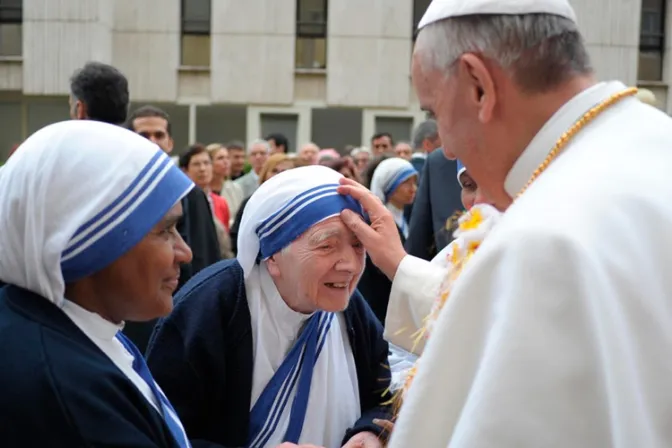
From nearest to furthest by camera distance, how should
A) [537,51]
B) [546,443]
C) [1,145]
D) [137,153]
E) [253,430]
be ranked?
[546,443] → [537,51] → [137,153] → [253,430] → [1,145]

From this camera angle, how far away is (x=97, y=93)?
4.57m

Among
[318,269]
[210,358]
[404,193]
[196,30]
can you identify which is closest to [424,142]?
[404,193]

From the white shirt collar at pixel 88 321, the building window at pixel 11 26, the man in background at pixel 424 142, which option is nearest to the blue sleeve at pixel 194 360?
the white shirt collar at pixel 88 321

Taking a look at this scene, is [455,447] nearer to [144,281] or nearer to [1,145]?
[144,281]

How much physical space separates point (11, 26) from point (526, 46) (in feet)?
65.7

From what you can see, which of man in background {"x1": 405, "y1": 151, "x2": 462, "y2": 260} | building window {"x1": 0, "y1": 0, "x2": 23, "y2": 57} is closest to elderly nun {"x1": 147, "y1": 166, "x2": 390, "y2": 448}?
man in background {"x1": 405, "y1": 151, "x2": 462, "y2": 260}

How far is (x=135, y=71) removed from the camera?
63.9 feet

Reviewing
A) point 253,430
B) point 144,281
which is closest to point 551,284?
point 144,281

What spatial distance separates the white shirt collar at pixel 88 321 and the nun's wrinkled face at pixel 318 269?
953 mm

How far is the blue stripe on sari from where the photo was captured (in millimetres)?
2688

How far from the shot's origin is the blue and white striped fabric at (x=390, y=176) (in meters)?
6.87

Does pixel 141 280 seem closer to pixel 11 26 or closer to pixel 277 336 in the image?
pixel 277 336

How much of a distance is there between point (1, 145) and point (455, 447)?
21.0 m

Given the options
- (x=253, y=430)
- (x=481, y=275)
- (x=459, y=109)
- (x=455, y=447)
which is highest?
(x=459, y=109)
